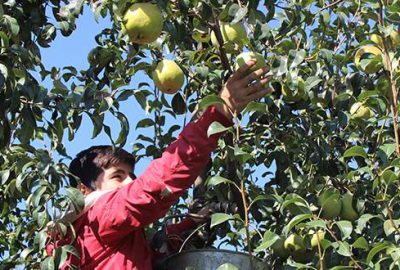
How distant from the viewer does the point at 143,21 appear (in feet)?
9.48

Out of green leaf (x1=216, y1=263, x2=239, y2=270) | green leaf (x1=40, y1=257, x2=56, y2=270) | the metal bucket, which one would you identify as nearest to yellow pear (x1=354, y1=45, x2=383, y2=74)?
the metal bucket

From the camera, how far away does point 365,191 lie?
3273 millimetres

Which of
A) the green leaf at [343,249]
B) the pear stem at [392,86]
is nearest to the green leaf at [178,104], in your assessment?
the pear stem at [392,86]

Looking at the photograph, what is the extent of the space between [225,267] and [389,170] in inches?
22.1

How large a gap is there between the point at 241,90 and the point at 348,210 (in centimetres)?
57

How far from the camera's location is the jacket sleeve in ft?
9.20

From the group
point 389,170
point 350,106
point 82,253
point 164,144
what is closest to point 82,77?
point 164,144

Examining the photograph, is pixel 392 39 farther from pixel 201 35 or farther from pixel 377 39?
pixel 201 35

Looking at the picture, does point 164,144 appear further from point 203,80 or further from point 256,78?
point 256,78

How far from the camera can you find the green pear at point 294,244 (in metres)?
3.07

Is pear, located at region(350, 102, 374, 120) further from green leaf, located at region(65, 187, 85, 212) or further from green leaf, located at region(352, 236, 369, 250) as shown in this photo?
green leaf, located at region(65, 187, 85, 212)

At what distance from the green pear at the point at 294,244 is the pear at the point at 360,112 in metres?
0.49

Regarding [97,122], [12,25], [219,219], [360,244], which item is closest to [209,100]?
[219,219]

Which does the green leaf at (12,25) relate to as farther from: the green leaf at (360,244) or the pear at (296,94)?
the green leaf at (360,244)
